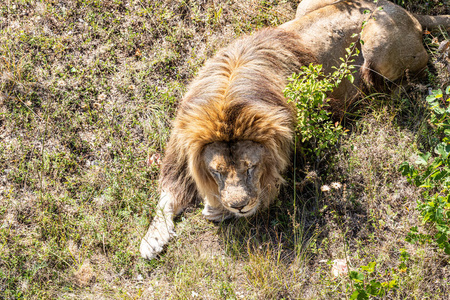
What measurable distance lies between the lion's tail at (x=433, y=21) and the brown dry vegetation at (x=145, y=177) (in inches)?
7.9

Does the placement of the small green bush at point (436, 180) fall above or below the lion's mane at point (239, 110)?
below

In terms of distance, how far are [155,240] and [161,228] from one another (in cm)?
15

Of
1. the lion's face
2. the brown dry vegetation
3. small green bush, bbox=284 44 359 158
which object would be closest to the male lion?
the lion's face

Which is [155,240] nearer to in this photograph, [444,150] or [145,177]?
[145,177]

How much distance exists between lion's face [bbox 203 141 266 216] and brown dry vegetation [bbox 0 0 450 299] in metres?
0.61

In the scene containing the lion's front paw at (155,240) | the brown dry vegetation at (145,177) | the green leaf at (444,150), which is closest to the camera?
the green leaf at (444,150)

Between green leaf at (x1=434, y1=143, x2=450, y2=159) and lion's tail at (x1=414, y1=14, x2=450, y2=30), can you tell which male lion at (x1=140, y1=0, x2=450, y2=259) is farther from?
green leaf at (x1=434, y1=143, x2=450, y2=159)

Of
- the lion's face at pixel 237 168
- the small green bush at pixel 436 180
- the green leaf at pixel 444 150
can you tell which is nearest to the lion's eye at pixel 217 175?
the lion's face at pixel 237 168

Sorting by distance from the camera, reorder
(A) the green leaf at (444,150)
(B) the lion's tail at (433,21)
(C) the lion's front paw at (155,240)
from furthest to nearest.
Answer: (B) the lion's tail at (433,21) < (C) the lion's front paw at (155,240) < (A) the green leaf at (444,150)

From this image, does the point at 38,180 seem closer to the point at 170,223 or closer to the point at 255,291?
the point at 170,223

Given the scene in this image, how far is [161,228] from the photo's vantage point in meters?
4.78

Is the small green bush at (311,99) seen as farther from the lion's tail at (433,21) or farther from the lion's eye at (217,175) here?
the lion's tail at (433,21)

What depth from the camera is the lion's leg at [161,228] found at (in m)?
4.66

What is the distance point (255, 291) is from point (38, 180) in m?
2.83
